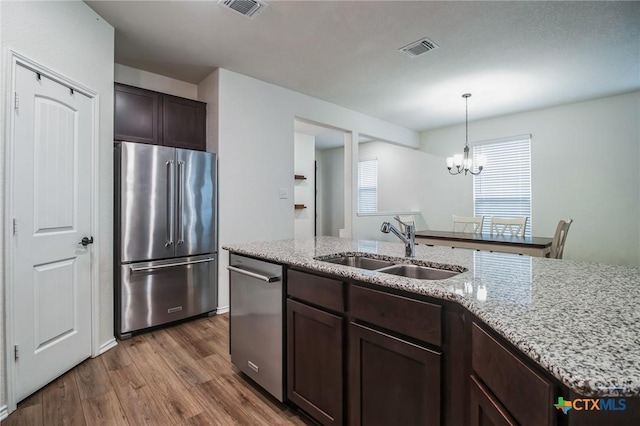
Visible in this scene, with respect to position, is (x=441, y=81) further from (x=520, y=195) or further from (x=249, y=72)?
(x=520, y=195)

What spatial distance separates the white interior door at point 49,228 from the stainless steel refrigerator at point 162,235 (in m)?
0.37

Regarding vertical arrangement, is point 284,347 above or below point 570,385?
below

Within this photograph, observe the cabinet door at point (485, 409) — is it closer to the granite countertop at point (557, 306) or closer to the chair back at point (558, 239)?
the granite countertop at point (557, 306)

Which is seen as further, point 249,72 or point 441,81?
point 441,81

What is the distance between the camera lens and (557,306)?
0.91 metres

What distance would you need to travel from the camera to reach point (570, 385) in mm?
563

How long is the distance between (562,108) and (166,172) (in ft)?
18.6

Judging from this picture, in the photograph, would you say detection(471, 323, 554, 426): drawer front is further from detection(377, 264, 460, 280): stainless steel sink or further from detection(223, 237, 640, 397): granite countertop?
detection(377, 264, 460, 280): stainless steel sink

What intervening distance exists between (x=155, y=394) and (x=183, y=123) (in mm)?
2624

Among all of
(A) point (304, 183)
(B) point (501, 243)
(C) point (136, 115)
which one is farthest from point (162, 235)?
(A) point (304, 183)

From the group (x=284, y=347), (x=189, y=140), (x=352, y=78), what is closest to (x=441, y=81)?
(x=352, y=78)

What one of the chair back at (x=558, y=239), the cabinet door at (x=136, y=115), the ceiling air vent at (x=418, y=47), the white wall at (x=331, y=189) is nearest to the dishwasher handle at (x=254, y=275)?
the cabinet door at (x=136, y=115)

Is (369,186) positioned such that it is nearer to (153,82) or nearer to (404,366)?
(153,82)

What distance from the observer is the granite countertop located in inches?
23.2
